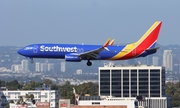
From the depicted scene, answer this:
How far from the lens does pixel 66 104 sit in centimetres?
16988

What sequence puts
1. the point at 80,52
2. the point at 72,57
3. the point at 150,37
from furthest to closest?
the point at 150,37 → the point at 80,52 → the point at 72,57

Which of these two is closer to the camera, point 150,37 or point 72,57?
point 72,57

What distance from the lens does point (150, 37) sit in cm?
15112

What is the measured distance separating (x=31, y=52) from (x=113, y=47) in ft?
46.2

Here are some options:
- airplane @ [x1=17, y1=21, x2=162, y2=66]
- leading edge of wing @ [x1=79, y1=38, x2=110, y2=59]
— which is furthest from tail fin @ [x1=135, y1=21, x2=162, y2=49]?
leading edge of wing @ [x1=79, y1=38, x2=110, y2=59]

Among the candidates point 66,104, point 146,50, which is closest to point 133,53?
point 146,50

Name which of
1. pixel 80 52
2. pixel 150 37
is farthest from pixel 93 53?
pixel 150 37

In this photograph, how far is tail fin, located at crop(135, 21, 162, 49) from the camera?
147 m

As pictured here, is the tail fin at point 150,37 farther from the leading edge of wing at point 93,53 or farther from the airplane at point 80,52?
the leading edge of wing at point 93,53

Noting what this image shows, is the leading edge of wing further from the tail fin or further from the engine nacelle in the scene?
the tail fin

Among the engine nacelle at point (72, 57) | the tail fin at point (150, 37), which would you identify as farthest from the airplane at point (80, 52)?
the tail fin at point (150, 37)

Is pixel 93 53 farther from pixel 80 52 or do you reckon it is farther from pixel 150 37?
pixel 150 37

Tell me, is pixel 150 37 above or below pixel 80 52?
above

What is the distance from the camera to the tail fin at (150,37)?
5797 inches
